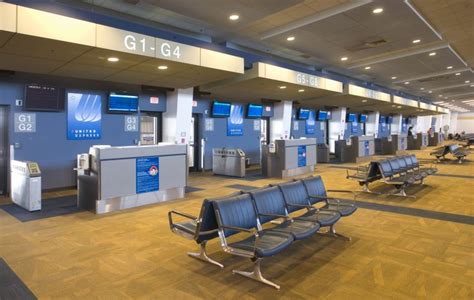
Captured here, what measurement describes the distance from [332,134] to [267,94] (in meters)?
7.44

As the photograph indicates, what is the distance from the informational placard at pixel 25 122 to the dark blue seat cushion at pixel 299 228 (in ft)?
20.4

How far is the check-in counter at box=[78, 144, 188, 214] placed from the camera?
5.54m

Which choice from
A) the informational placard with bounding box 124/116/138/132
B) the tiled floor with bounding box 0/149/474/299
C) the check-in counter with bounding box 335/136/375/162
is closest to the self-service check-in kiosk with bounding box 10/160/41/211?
the tiled floor with bounding box 0/149/474/299

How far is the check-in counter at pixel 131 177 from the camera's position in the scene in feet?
18.2

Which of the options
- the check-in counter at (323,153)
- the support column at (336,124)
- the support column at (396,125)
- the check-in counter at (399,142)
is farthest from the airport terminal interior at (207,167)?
the support column at (396,125)

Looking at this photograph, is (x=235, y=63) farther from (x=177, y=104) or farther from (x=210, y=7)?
(x=177, y=104)

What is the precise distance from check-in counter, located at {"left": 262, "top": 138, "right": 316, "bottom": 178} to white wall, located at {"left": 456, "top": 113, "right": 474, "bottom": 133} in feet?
140

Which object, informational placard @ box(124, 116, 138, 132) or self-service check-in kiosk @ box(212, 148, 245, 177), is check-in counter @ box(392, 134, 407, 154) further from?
informational placard @ box(124, 116, 138, 132)

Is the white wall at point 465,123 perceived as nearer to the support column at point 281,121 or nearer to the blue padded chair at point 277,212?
the support column at point 281,121

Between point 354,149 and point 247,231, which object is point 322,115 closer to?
point 354,149

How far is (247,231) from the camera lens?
2.93 meters

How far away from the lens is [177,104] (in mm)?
9094

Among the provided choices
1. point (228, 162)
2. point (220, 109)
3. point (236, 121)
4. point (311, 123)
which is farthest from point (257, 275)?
point (311, 123)

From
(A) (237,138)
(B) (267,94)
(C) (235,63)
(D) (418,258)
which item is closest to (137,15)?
(C) (235,63)
